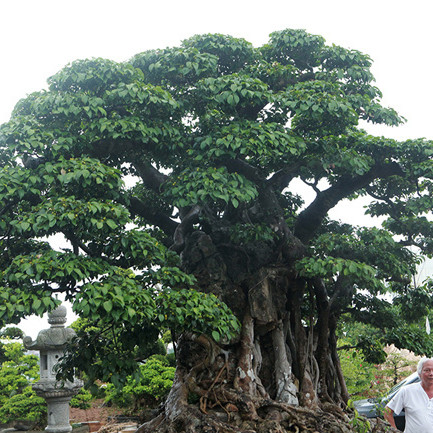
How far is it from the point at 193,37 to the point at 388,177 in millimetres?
4136

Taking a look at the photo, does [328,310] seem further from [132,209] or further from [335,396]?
[132,209]

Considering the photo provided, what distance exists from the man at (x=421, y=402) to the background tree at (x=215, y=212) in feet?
10.3

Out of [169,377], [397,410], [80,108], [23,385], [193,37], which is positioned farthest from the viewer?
[23,385]

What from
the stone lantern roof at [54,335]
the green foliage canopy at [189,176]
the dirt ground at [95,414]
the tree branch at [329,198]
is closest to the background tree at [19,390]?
the dirt ground at [95,414]

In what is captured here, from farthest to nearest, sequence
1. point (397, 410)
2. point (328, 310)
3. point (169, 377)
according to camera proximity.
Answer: point (169, 377) < point (328, 310) < point (397, 410)

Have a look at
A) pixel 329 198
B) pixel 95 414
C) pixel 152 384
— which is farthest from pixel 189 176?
pixel 95 414

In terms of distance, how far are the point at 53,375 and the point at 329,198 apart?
22.5 ft

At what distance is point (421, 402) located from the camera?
14.6 feet

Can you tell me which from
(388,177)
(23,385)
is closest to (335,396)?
(388,177)

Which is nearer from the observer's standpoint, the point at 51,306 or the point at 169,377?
the point at 51,306

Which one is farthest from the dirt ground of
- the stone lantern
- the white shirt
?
the white shirt

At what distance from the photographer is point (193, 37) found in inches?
360

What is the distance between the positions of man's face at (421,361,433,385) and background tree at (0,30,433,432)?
3.23 metres

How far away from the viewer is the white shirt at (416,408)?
4.39 metres
